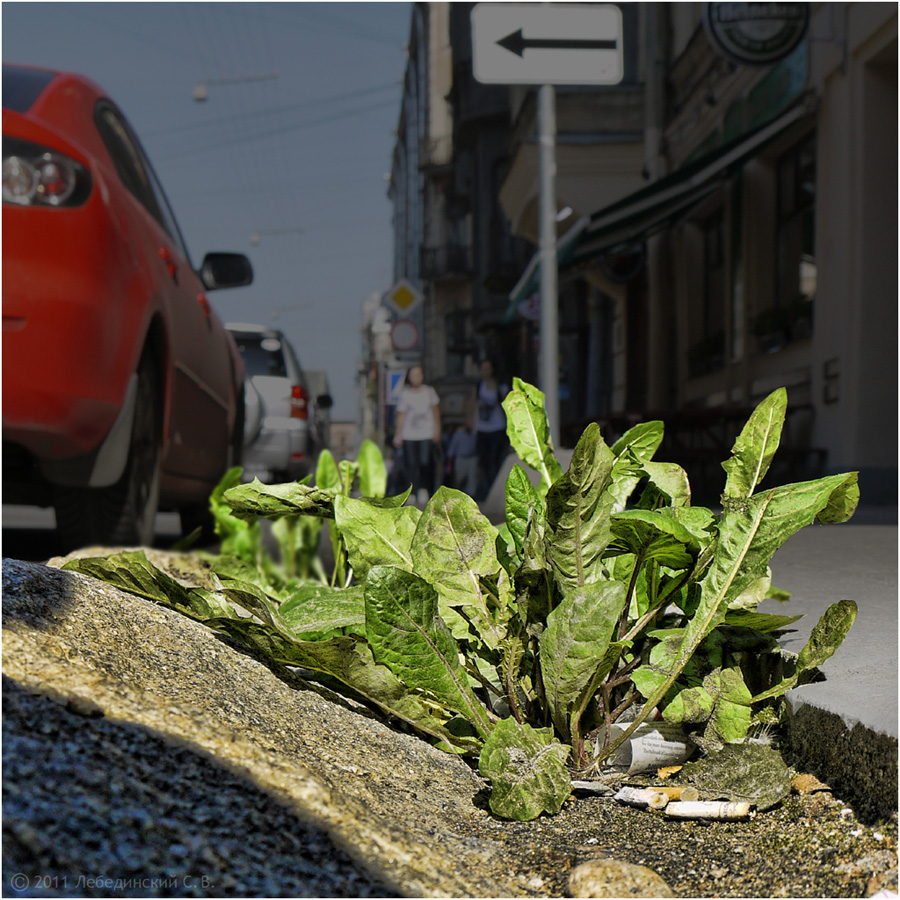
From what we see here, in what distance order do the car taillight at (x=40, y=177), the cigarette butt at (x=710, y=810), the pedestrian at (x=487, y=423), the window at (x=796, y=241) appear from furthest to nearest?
the pedestrian at (x=487, y=423) → the window at (x=796, y=241) → the car taillight at (x=40, y=177) → the cigarette butt at (x=710, y=810)

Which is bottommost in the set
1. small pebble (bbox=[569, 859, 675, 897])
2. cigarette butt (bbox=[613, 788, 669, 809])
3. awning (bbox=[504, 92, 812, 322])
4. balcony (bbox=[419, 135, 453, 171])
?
cigarette butt (bbox=[613, 788, 669, 809])

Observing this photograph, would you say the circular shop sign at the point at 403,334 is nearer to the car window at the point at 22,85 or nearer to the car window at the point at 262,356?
the car window at the point at 262,356

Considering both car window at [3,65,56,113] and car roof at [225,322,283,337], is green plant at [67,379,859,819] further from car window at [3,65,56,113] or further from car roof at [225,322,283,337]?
car roof at [225,322,283,337]

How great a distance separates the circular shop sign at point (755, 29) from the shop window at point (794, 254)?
1.09 m

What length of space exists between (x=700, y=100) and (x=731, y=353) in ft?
11.7

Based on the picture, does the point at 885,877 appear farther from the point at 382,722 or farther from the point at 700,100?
the point at 700,100

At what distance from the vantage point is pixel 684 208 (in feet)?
38.8

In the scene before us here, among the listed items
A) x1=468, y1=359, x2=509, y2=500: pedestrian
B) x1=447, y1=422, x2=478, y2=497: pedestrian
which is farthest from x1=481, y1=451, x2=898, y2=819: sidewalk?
x1=447, y1=422, x2=478, y2=497: pedestrian

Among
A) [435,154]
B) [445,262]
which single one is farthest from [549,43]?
[435,154]

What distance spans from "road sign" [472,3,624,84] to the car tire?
339 centimetres

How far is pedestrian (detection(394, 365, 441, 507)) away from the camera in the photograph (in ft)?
33.8

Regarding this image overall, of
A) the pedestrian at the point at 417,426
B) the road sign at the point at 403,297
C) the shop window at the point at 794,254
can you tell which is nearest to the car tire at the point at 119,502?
the pedestrian at the point at 417,426

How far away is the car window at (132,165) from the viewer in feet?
12.5

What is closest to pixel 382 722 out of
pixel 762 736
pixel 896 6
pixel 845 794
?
pixel 762 736
